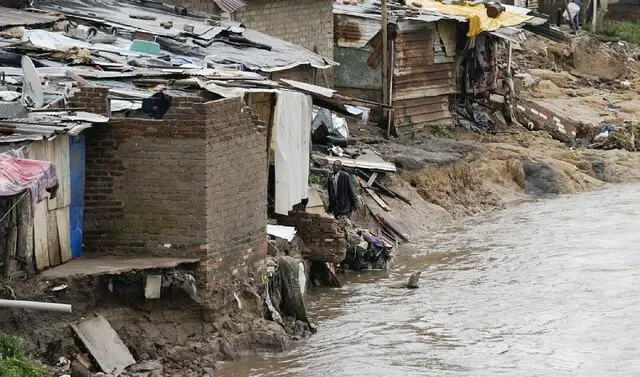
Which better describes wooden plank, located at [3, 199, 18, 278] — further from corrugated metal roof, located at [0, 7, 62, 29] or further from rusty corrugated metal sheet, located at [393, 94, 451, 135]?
rusty corrugated metal sheet, located at [393, 94, 451, 135]

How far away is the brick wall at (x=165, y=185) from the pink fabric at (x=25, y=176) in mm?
1383

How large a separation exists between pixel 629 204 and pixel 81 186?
41.7ft

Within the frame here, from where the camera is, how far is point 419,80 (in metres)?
27.4

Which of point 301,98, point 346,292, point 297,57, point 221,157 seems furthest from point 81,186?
point 297,57

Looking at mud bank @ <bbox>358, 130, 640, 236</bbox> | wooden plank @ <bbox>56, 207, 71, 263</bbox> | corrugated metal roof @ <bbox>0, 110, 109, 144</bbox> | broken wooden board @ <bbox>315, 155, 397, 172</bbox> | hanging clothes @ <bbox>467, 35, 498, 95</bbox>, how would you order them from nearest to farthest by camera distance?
corrugated metal roof @ <bbox>0, 110, 109, 144</bbox>
wooden plank @ <bbox>56, 207, 71, 263</bbox>
broken wooden board @ <bbox>315, 155, 397, 172</bbox>
mud bank @ <bbox>358, 130, 640, 236</bbox>
hanging clothes @ <bbox>467, 35, 498, 95</bbox>

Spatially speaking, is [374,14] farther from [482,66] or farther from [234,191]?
[234,191]

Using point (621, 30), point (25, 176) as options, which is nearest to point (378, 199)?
point (25, 176)

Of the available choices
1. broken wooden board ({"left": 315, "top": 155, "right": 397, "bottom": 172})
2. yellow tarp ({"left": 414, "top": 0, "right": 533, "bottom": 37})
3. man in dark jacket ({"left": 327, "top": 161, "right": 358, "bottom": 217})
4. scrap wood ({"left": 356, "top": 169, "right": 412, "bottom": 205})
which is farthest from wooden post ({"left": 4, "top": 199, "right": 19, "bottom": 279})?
yellow tarp ({"left": 414, "top": 0, "right": 533, "bottom": 37})

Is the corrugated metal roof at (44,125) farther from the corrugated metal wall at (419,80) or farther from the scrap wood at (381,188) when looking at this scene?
the corrugated metal wall at (419,80)

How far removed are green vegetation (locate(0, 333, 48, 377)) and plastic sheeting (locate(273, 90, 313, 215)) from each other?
534cm

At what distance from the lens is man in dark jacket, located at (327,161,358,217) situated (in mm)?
19469

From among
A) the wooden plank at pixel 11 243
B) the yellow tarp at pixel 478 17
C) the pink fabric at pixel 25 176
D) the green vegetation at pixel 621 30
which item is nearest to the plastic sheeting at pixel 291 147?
the pink fabric at pixel 25 176

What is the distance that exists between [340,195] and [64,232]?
649 centimetres

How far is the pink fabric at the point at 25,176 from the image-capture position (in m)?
11.8
